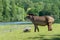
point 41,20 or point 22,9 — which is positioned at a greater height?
point 41,20

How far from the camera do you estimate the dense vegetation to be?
39.4 meters

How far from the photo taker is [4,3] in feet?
129

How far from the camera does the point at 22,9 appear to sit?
1922 inches

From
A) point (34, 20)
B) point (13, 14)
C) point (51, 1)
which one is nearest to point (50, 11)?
point (51, 1)

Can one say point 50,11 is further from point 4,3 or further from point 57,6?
point 4,3

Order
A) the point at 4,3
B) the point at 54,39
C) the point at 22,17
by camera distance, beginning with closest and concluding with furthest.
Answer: the point at 54,39 → the point at 4,3 → the point at 22,17

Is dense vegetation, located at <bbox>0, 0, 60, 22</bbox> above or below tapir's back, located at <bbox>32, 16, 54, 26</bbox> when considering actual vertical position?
below

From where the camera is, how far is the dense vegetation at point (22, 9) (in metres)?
39.4

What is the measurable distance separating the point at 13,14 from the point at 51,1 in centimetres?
2137

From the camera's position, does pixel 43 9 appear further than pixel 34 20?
Yes

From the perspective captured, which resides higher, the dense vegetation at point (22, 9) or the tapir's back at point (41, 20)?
the tapir's back at point (41, 20)

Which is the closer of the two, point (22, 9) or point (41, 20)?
point (41, 20)

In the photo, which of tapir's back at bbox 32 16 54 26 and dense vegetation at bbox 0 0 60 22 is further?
dense vegetation at bbox 0 0 60 22

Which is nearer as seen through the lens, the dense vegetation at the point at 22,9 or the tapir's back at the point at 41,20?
the tapir's back at the point at 41,20
